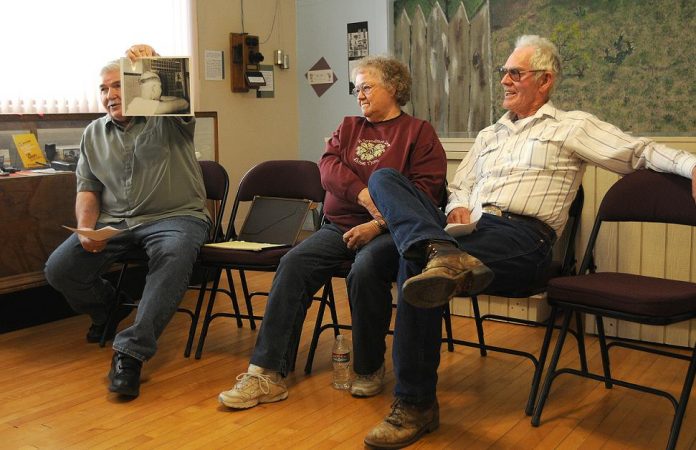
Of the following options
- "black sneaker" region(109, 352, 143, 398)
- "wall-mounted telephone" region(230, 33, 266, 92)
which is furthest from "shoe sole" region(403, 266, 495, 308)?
"wall-mounted telephone" region(230, 33, 266, 92)

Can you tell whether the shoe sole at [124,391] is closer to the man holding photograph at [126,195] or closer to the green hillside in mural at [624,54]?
the man holding photograph at [126,195]

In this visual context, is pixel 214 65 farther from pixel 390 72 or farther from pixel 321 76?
pixel 390 72

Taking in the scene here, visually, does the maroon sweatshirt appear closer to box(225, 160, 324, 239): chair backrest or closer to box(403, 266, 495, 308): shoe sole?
box(225, 160, 324, 239): chair backrest

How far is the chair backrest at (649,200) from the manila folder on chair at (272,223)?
115 cm

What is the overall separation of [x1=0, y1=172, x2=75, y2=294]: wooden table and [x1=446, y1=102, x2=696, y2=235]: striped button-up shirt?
1882 millimetres

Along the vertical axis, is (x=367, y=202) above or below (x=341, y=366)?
above

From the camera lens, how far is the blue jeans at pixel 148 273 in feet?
9.36

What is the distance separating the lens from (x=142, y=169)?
327cm

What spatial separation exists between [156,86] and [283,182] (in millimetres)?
651

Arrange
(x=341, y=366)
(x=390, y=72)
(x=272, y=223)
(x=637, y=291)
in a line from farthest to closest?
(x=272, y=223) → (x=390, y=72) → (x=341, y=366) → (x=637, y=291)

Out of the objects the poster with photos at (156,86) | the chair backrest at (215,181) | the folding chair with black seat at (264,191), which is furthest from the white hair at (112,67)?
the folding chair with black seat at (264,191)

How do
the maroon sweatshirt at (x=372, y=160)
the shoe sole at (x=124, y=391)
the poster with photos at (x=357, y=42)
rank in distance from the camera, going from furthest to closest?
the poster with photos at (x=357, y=42)
the maroon sweatshirt at (x=372, y=160)
the shoe sole at (x=124, y=391)

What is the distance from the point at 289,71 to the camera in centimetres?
640

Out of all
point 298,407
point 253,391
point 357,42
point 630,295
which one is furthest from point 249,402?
point 357,42
